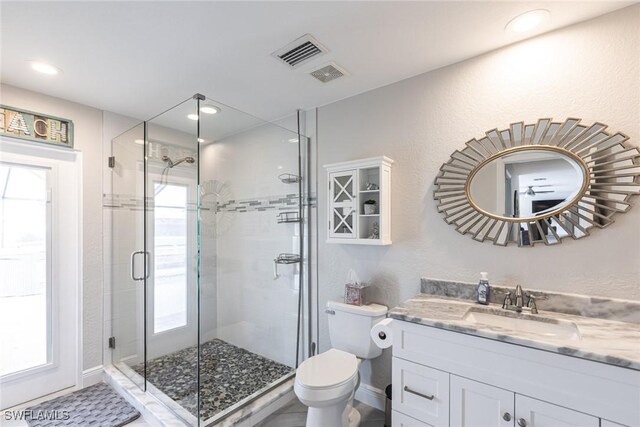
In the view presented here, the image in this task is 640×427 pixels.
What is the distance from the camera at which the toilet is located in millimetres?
1596

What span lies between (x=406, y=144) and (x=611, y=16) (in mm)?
1149

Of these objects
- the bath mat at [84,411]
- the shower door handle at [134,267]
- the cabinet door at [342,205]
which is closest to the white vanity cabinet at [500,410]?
the cabinet door at [342,205]

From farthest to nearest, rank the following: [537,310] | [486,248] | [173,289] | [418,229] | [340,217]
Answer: [173,289] → [340,217] → [418,229] → [486,248] → [537,310]

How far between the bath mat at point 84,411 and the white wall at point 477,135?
1576mm

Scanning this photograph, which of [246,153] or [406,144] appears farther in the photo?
[246,153]

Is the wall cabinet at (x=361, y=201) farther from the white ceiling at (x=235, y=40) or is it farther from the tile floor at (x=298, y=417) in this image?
the tile floor at (x=298, y=417)

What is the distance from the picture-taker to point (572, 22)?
149cm

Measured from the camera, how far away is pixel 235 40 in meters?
1.61

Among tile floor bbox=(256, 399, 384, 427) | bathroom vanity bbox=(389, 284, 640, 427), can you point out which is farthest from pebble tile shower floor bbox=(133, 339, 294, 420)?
bathroom vanity bbox=(389, 284, 640, 427)

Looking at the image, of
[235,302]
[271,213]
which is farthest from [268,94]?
[235,302]

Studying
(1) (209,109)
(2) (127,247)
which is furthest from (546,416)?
(2) (127,247)

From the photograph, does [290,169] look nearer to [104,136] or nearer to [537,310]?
[104,136]

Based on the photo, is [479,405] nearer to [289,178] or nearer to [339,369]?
[339,369]

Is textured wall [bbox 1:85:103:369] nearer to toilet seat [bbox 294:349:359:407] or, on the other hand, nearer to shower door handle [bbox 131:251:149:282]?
shower door handle [bbox 131:251:149:282]
